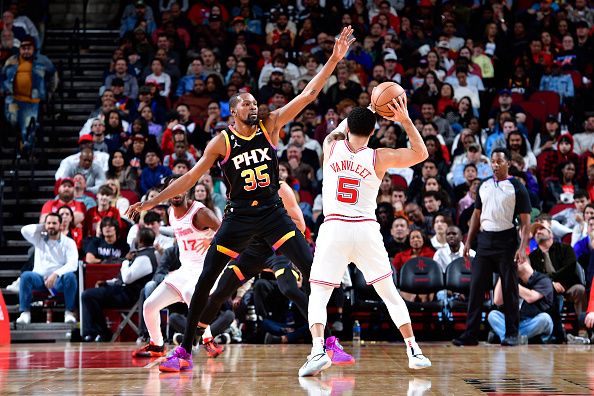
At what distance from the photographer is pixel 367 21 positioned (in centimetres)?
1911

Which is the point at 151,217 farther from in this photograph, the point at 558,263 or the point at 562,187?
the point at 562,187

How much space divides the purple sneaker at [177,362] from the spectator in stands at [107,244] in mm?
5628

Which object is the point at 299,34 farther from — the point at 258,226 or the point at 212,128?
the point at 258,226

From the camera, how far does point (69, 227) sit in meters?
13.8

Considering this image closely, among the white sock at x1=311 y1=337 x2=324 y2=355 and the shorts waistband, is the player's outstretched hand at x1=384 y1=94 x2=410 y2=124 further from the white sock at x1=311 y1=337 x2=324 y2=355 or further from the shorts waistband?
the white sock at x1=311 y1=337 x2=324 y2=355

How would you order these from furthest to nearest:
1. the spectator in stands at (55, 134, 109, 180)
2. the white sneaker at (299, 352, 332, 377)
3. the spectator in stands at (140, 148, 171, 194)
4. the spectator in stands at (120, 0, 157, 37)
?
the spectator in stands at (120, 0, 157, 37), the spectator in stands at (55, 134, 109, 180), the spectator in stands at (140, 148, 171, 194), the white sneaker at (299, 352, 332, 377)

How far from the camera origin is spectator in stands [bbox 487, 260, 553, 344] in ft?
37.8

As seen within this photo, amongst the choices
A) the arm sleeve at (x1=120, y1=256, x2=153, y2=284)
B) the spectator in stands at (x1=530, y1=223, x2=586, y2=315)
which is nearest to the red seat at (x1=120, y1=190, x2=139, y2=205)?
the arm sleeve at (x1=120, y1=256, x2=153, y2=284)

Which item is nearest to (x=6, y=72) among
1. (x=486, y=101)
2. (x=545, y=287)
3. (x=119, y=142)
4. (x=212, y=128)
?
(x=119, y=142)

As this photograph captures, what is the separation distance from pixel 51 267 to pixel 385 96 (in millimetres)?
7161

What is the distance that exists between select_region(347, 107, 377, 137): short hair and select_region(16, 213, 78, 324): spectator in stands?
263 inches

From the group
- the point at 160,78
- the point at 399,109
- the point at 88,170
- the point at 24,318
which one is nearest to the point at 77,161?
the point at 88,170

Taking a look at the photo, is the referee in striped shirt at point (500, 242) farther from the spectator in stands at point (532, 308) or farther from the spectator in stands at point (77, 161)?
the spectator in stands at point (77, 161)

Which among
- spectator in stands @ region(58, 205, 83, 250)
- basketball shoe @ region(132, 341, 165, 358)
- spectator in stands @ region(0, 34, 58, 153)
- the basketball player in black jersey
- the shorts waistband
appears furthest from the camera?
spectator in stands @ region(0, 34, 58, 153)
